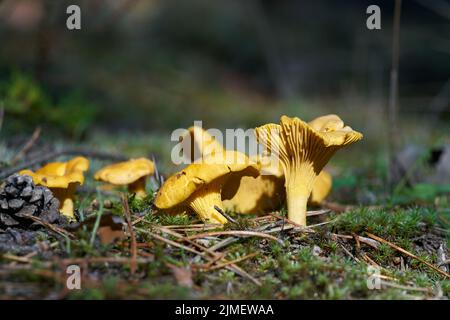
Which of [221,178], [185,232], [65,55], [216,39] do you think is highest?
[216,39]

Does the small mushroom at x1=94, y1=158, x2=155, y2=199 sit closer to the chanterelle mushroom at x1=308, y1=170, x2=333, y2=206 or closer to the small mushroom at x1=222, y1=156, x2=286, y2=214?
the small mushroom at x1=222, y1=156, x2=286, y2=214

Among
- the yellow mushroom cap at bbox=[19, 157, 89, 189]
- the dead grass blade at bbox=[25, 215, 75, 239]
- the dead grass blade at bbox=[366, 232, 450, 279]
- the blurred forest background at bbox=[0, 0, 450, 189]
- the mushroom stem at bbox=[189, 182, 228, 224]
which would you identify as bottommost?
the dead grass blade at bbox=[366, 232, 450, 279]

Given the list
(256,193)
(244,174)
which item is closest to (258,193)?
(256,193)

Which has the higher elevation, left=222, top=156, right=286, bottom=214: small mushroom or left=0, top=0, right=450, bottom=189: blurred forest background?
left=0, top=0, right=450, bottom=189: blurred forest background

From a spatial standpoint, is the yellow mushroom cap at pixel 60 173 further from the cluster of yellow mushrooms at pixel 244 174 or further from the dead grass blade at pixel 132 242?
the dead grass blade at pixel 132 242

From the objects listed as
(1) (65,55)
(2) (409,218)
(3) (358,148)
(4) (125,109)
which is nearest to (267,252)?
(2) (409,218)

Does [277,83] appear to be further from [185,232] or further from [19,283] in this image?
[19,283]

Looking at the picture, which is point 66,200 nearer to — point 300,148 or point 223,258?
point 223,258

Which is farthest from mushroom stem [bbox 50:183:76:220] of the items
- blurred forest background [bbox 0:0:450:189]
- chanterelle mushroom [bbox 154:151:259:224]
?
blurred forest background [bbox 0:0:450:189]
